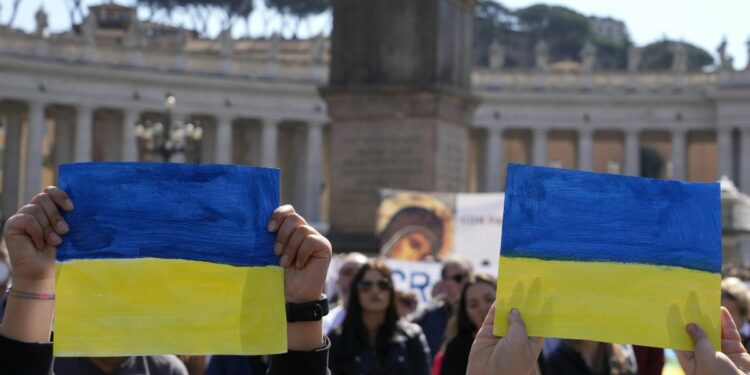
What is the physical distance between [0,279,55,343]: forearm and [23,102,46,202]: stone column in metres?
66.8

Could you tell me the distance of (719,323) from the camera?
11.5 ft

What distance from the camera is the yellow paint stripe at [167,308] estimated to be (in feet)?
11.4

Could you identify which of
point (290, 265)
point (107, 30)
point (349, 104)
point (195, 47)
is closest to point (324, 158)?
point (195, 47)

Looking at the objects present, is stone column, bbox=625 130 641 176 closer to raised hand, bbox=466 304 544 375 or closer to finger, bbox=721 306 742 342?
finger, bbox=721 306 742 342

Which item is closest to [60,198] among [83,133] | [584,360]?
[584,360]

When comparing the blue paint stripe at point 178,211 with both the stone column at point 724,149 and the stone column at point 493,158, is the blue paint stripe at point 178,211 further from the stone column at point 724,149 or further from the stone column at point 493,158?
the stone column at point 724,149

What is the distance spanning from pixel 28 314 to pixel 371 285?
4.24 metres

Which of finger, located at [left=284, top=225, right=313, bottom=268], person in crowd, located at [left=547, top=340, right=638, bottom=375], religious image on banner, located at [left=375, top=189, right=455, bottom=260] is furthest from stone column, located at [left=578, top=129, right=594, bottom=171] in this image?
finger, located at [left=284, top=225, right=313, bottom=268]

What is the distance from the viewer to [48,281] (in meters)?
3.73

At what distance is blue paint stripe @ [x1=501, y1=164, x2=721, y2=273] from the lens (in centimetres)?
359

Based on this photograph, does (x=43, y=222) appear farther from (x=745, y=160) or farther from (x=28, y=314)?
(x=745, y=160)

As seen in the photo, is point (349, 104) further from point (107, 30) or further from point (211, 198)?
point (107, 30)

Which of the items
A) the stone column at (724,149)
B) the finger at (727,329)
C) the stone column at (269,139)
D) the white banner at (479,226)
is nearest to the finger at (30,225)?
the finger at (727,329)

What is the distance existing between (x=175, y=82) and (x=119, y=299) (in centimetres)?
7131
